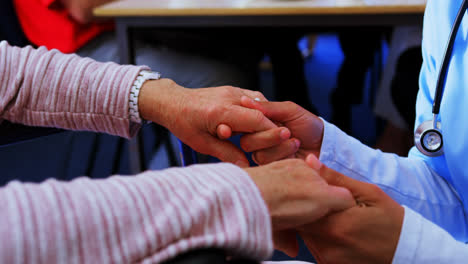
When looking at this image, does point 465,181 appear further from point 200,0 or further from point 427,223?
point 200,0

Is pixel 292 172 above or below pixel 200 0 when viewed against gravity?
below

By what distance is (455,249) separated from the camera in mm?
581

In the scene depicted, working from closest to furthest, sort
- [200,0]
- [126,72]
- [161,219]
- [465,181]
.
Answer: [161,219]
[465,181]
[126,72]
[200,0]

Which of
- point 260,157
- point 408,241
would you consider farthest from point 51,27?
point 408,241

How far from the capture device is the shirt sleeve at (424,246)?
0.56 metres

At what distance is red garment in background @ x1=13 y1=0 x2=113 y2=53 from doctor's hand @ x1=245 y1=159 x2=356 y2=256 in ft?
4.38

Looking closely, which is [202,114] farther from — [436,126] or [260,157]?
[436,126]

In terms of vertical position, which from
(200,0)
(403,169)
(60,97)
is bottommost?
(403,169)

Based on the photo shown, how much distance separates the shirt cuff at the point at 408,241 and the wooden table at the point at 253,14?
854 mm

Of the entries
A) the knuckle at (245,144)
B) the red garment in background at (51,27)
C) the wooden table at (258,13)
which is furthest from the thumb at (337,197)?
the red garment in background at (51,27)

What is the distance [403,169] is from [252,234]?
0.52 meters

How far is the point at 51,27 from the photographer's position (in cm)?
162

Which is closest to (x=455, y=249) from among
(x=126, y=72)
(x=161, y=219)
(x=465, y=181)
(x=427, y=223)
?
(x=427, y=223)

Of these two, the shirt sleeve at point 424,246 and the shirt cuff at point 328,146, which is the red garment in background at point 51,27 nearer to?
the shirt cuff at point 328,146
